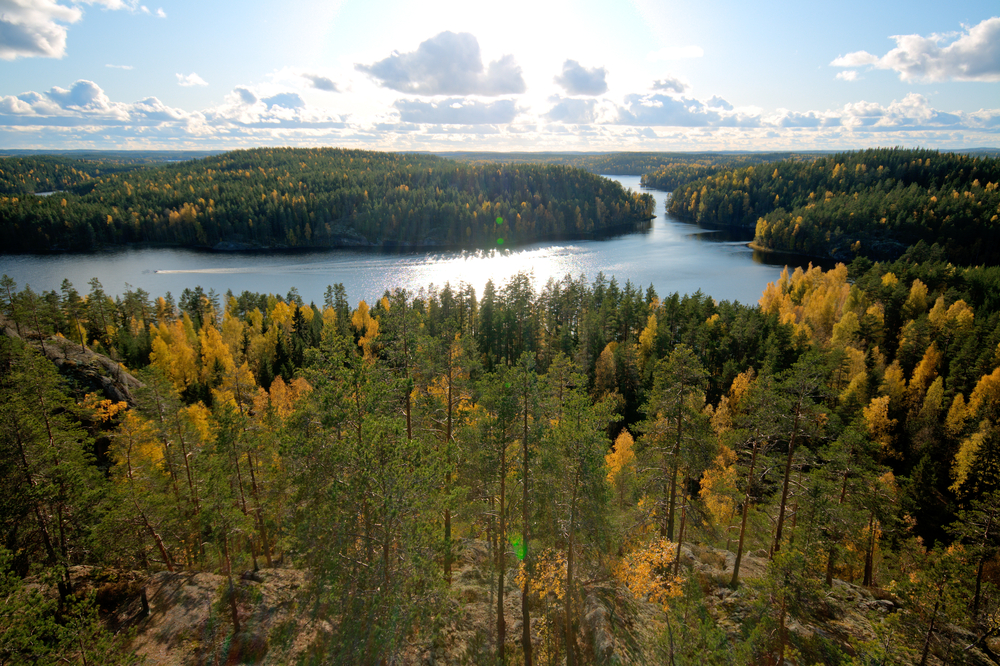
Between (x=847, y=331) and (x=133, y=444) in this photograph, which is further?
(x=847, y=331)

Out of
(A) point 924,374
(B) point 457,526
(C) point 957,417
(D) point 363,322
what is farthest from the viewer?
(D) point 363,322

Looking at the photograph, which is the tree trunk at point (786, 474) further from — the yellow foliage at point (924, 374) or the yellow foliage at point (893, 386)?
the yellow foliage at point (924, 374)

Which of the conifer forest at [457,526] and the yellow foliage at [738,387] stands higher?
the conifer forest at [457,526]

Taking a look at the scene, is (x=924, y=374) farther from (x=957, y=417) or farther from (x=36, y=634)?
(x=36, y=634)

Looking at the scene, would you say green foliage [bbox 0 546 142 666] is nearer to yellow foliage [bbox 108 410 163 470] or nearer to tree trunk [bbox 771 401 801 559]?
yellow foliage [bbox 108 410 163 470]

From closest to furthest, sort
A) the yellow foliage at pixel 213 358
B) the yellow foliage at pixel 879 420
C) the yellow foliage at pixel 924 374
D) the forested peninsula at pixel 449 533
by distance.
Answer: the forested peninsula at pixel 449 533 < the yellow foliage at pixel 879 420 < the yellow foliage at pixel 924 374 < the yellow foliage at pixel 213 358

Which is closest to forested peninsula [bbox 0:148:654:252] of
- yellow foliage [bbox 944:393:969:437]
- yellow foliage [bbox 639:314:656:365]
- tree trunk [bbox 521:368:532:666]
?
yellow foliage [bbox 639:314:656:365]

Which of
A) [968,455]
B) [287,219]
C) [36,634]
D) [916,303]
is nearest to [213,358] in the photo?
[36,634]

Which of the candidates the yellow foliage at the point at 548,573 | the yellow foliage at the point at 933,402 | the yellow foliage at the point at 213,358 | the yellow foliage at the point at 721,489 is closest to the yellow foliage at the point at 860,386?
the yellow foliage at the point at 933,402

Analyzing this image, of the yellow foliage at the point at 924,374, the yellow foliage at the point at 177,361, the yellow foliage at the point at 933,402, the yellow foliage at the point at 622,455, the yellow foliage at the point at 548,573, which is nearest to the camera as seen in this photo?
the yellow foliage at the point at 548,573
